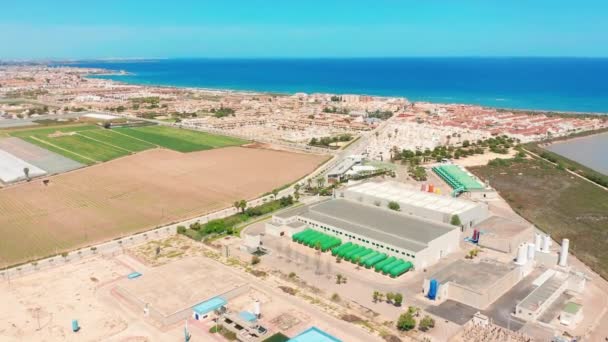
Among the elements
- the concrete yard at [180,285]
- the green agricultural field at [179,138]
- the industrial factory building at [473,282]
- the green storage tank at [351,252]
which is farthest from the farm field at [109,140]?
the industrial factory building at [473,282]

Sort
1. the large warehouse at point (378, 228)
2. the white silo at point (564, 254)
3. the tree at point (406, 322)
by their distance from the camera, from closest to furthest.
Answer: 1. the tree at point (406, 322)
2. the white silo at point (564, 254)
3. the large warehouse at point (378, 228)

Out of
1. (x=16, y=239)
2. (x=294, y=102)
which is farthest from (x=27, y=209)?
(x=294, y=102)

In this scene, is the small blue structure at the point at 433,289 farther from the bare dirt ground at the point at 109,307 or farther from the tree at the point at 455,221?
the tree at the point at 455,221

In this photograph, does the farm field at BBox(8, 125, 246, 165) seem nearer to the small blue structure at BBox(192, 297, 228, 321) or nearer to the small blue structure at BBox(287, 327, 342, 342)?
the small blue structure at BBox(192, 297, 228, 321)

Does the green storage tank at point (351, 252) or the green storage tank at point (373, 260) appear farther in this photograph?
the green storage tank at point (351, 252)

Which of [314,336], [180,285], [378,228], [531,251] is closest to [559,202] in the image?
[531,251]

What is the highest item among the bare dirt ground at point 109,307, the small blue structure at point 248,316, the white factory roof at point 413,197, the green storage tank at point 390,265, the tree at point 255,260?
the white factory roof at point 413,197
